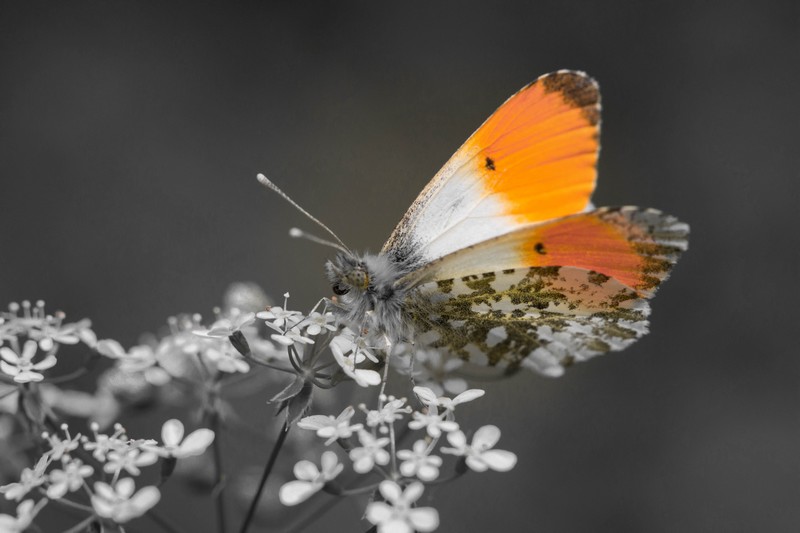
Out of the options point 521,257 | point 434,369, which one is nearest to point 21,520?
point 434,369

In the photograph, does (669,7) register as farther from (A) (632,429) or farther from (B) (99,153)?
(B) (99,153)

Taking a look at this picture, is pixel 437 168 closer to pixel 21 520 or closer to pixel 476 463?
pixel 476 463

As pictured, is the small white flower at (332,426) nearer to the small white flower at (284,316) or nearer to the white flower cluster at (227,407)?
the white flower cluster at (227,407)

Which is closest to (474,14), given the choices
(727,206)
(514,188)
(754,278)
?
(727,206)

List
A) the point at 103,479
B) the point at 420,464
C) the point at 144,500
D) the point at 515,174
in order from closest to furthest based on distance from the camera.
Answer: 1. the point at 144,500
2. the point at 420,464
3. the point at 103,479
4. the point at 515,174

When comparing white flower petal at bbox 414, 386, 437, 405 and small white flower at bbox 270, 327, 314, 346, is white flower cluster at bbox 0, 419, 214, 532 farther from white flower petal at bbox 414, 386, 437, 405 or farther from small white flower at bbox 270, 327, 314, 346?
white flower petal at bbox 414, 386, 437, 405

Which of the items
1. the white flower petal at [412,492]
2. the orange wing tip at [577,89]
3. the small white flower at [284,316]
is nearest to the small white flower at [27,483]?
the small white flower at [284,316]
